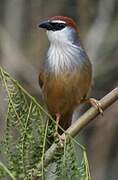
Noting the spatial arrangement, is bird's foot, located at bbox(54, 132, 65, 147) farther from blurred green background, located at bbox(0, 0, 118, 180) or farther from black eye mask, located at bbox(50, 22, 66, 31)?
blurred green background, located at bbox(0, 0, 118, 180)

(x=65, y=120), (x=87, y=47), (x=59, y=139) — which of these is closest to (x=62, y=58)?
(x=65, y=120)

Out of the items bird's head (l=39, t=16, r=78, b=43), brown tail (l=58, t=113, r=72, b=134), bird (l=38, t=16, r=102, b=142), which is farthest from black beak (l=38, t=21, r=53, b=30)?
brown tail (l=58, t=113, r=72, b=134)

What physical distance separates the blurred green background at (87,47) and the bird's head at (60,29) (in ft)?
7.15

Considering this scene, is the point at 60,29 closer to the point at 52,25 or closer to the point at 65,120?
the point at 52,25

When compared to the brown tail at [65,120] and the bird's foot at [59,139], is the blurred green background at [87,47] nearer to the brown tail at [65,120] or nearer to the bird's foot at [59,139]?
the brown tail at [65,120]

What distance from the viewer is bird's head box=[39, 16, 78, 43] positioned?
11.0 ft

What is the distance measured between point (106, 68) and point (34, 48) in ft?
2.56

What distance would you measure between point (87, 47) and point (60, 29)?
8.13 ft

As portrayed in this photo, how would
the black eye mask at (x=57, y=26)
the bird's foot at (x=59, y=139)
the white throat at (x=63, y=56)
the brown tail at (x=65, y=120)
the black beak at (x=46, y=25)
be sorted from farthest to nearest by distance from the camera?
the brown tail at (x=65, y=120) → the white throat at (x=63, y=56) → the black eye mask at (x=57, y=26) → the black beak at (x=46, y=25) → the bird's foot at (x=59, y=139)

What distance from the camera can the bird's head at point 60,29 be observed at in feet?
11.0

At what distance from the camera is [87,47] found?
593 centimetres

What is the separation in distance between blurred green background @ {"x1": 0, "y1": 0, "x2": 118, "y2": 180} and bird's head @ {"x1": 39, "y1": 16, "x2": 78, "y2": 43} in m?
2.18

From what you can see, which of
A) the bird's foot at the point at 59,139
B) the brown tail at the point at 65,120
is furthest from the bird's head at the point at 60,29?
the bird's foot at the point at 59,139

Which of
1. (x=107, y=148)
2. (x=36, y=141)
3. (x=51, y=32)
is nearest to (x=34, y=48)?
(x=107, y=148)
